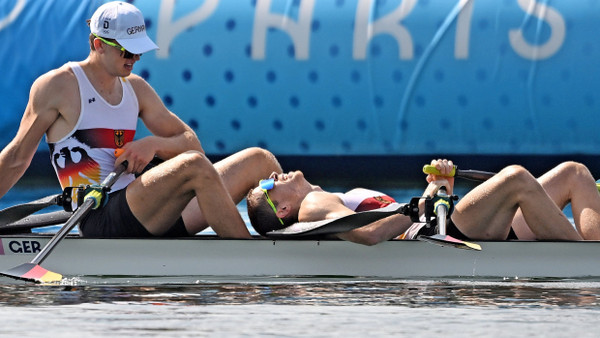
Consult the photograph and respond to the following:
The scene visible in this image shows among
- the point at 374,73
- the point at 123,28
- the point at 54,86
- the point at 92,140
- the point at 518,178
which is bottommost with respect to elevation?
the point at 518,178

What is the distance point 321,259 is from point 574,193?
1.34 metres

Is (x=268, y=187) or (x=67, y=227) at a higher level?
(x=268, y=187)

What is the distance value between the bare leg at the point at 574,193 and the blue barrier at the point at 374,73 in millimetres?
2787

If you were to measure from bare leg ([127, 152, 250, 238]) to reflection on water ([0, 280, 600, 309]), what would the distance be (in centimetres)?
29

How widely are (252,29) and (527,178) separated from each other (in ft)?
12.5

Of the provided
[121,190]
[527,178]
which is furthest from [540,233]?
[121,190]

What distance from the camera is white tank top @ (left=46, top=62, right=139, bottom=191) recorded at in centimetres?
699

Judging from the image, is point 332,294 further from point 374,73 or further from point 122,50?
point 374,73

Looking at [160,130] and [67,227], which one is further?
[160,130]

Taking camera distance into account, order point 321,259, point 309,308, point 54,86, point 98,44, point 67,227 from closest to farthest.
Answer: point 309,308 < point 67,227 < point 321,259 < point 54,86 < point 98,44

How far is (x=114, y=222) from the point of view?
6.94 m

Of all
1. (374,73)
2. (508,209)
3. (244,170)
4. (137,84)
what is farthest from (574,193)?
(374,73)

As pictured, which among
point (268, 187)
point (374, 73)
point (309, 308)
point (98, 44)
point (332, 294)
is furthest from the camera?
point (374, 73)

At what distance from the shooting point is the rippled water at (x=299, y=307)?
17.7ft
